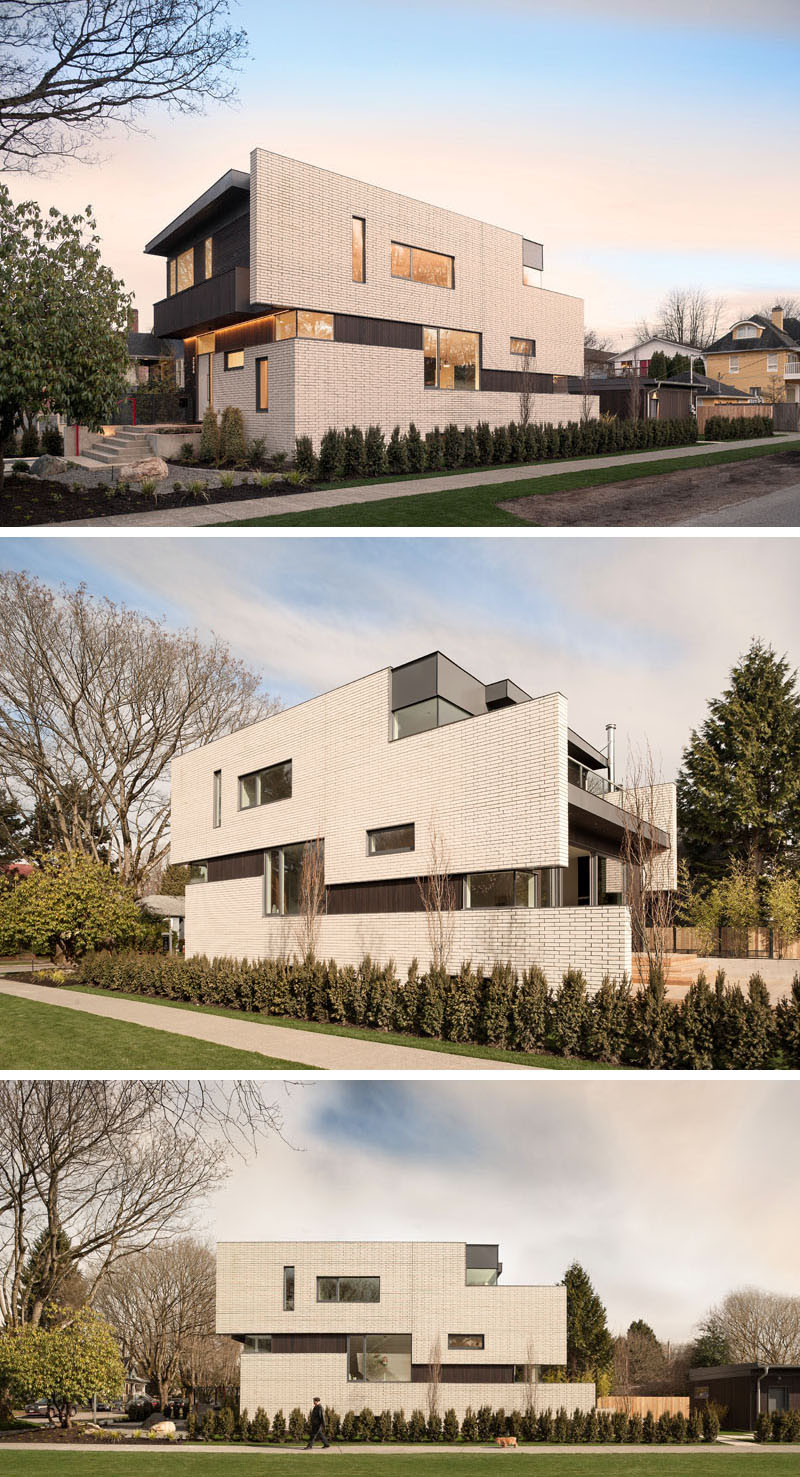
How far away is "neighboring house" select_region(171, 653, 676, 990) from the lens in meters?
15.3

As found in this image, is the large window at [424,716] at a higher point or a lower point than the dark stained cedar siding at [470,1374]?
higher

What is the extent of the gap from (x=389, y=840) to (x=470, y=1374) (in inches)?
552

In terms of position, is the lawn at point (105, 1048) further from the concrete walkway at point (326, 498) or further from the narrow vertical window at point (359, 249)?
the narrow vertical window at point (359, 249)

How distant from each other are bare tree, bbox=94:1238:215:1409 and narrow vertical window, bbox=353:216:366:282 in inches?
1080

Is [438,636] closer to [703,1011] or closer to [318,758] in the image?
[318,758]

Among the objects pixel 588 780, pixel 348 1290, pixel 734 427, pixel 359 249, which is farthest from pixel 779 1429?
pixel 734 427

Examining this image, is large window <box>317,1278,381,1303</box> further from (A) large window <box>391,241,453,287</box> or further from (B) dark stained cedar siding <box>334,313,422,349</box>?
(A) large window <box>391,241,453,287</box>

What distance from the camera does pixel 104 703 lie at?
31406mm

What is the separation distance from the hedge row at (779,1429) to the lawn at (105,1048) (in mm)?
19014

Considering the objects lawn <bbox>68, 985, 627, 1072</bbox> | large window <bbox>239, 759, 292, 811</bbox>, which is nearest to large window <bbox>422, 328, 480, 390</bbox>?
large window <bbox>239, 759, 292, 811</bbox>

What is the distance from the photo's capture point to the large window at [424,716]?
18797 mm

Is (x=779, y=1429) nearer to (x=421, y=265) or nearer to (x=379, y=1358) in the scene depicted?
(x=379, y=1358)

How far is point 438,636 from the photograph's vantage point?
22.0 meters

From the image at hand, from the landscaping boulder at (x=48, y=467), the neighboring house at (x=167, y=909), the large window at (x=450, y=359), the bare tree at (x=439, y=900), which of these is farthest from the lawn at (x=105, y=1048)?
the large window at (x=450, y=359)
